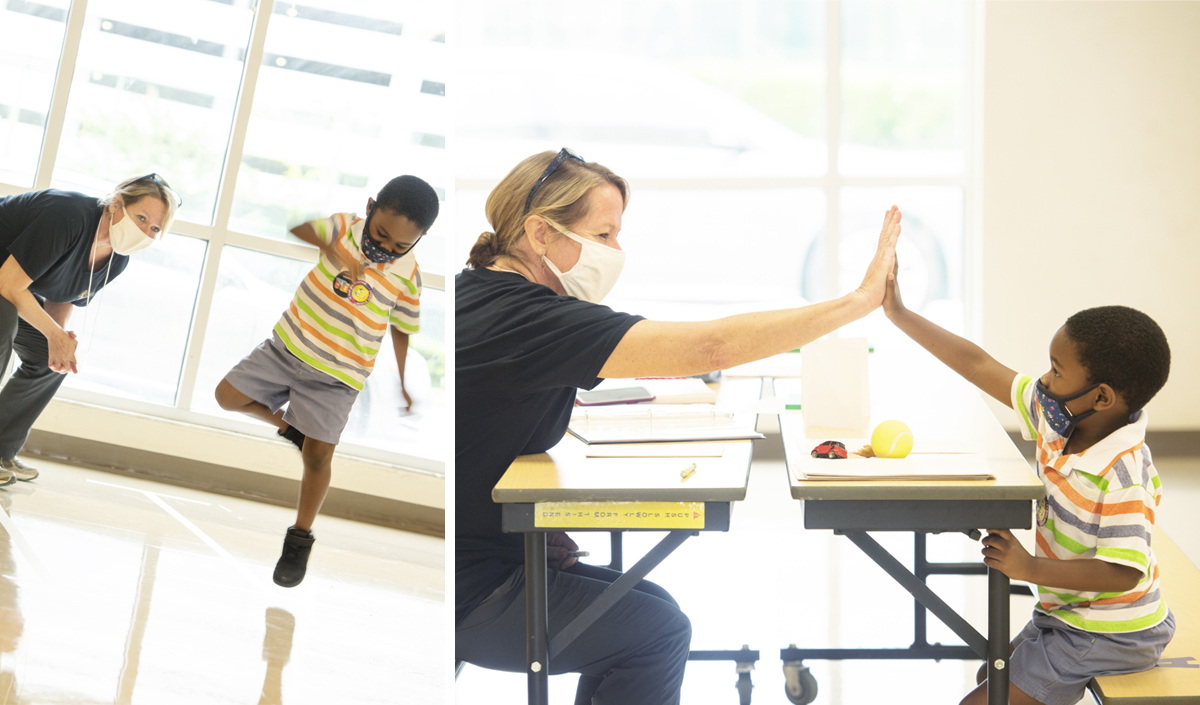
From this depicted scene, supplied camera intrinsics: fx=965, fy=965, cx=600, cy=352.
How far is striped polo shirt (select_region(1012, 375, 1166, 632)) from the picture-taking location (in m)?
1.54

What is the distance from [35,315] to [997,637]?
169 centimetres

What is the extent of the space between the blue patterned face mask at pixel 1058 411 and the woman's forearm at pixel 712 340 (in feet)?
1.26

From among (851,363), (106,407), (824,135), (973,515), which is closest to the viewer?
(973,515)

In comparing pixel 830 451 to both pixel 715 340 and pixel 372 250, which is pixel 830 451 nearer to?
pixel 715 340

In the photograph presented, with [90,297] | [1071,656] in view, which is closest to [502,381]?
[90,297]

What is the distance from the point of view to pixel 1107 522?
5.11 ft

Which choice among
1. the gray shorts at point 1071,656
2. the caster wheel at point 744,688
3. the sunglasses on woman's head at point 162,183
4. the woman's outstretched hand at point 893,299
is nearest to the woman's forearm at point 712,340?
the woman's outstretched hand at point 893,299

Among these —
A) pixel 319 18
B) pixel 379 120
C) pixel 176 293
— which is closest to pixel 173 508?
pixel 176 293

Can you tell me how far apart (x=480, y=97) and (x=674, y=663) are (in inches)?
141

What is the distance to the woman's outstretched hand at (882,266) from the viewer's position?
1716 mm

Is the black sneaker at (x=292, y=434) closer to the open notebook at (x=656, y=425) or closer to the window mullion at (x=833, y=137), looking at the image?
the open notebook at (x=656, y=425)

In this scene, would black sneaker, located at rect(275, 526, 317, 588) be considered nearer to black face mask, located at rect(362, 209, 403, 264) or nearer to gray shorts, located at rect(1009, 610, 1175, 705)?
black face mask, located at rect(362, 209, 403, 264)

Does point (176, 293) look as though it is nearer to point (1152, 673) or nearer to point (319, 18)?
point (319, 18)

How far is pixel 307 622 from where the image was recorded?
1.65 meters
